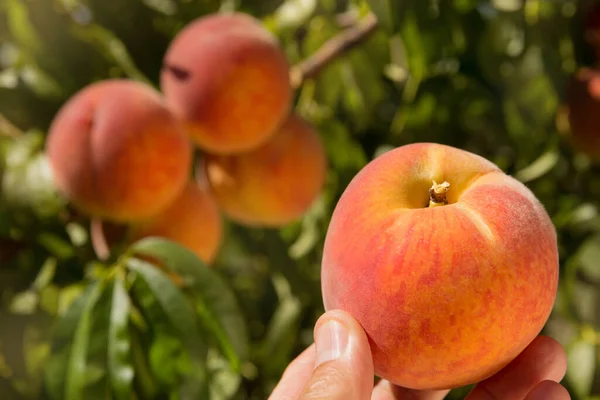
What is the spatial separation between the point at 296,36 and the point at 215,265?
48 centimetres

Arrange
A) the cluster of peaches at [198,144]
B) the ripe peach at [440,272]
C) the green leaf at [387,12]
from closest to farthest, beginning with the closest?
the ripe peach at [440,272], the green leaf at [387,12], the cluster of peaches at [198,144]

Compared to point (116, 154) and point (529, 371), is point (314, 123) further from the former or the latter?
point (529, 371)

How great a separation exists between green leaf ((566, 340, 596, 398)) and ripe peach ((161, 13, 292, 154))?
598mm

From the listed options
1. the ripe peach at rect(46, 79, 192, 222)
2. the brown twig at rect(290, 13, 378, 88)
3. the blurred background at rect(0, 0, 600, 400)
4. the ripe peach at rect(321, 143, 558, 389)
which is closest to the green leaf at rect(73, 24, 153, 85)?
the blurred background at rect(0, 0, 600, 400)

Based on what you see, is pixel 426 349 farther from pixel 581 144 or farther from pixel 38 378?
pixel 581 144

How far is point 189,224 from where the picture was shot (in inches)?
38.1

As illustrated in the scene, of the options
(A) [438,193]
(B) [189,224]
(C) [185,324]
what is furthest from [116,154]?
(A) [438,193]

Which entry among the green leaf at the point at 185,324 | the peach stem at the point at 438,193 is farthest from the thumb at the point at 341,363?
the green leaf at the point at 185,324

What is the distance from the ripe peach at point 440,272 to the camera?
47cm

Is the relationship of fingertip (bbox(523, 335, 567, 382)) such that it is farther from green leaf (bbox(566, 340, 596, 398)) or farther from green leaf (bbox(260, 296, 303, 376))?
green leaf (bbox(260, 296, 303, 376))

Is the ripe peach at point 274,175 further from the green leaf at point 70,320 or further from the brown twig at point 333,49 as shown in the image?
the green leaf at point 70,320

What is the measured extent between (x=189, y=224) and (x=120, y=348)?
0.99 ft

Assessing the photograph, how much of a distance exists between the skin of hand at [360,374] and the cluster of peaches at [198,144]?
1.16 feet

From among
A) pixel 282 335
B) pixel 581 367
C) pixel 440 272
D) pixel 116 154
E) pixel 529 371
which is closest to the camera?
pixel 440 272
